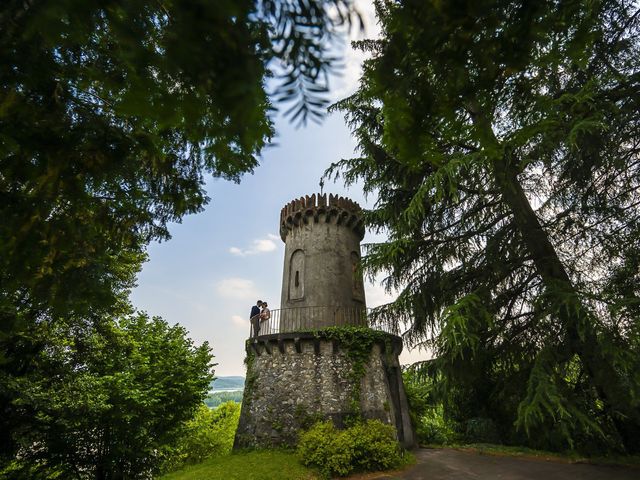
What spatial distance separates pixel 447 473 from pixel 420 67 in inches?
421

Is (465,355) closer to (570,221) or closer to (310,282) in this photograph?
(570,221)

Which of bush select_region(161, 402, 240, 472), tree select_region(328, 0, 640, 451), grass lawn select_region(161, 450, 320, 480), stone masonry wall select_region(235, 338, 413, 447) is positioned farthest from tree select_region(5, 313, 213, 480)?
tree select_region(328, 0, 640, 451)

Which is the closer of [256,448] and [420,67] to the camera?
[420,67]

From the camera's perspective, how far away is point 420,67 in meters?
1.60

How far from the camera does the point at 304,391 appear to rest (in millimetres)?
11836

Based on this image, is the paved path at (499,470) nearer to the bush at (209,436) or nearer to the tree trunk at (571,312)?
the tree trunk at (571,312)

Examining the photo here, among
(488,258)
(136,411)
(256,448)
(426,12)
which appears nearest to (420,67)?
(426,12)

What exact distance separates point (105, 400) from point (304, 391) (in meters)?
6.16

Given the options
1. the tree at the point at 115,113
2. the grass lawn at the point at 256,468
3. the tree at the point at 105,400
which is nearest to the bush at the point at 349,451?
the grass lawn at the point at 256,468

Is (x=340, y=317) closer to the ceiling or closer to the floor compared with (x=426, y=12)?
closer to the ceiling

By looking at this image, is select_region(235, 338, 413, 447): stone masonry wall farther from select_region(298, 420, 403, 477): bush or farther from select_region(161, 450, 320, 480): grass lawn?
select_region(298, 420, 403, 477): bush

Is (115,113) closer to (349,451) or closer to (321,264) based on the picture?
(349,451)

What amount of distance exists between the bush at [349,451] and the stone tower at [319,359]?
3.76 feet

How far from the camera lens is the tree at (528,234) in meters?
1.80
